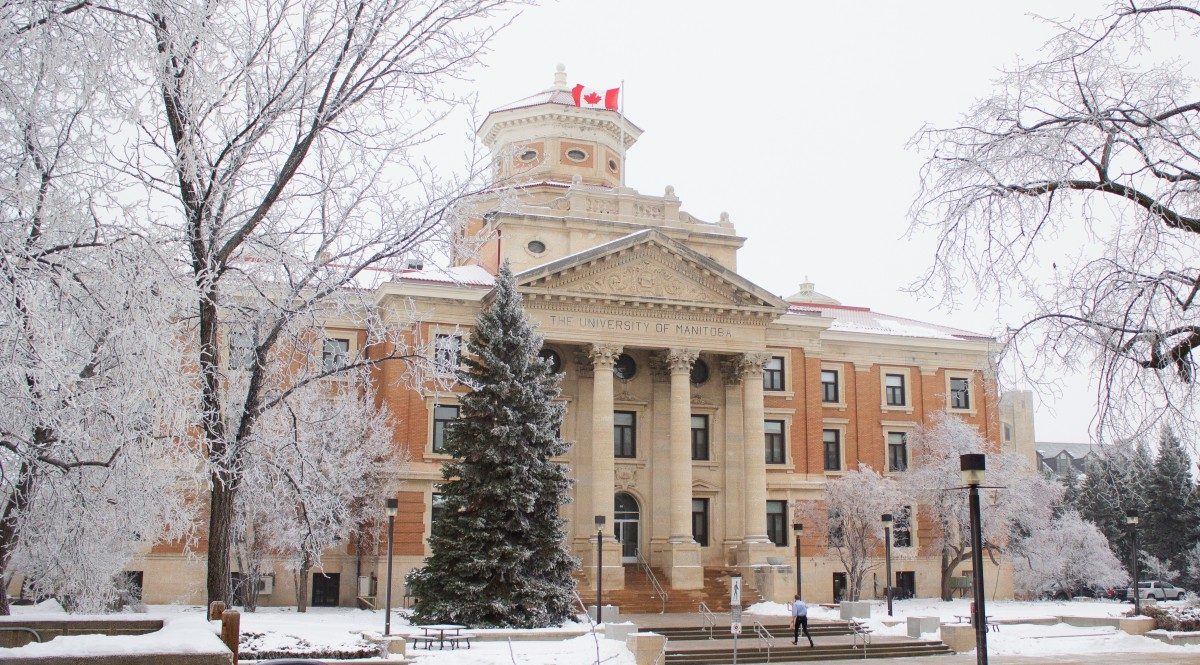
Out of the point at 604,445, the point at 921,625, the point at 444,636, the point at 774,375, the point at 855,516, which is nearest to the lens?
the point at 444,636

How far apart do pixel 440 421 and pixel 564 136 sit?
52.5 ft

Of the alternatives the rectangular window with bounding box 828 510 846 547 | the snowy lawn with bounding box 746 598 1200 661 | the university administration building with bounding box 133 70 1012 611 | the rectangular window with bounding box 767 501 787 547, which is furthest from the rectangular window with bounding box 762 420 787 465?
the snowy lawn with bounding box 746 598 1200 661

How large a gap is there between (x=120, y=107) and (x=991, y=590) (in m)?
50.7

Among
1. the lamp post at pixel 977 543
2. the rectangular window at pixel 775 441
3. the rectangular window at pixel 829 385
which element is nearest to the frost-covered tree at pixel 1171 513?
the rectangular window at pixel 829 385

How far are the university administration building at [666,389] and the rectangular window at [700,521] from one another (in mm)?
60

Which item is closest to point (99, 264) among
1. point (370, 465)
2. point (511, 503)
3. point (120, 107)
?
point (120, 107)

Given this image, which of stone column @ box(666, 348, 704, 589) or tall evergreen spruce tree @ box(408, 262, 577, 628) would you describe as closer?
tall evergreen spruce tree @ box(408, 262, 577, 628)

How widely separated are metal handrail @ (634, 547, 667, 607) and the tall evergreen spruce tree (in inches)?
337

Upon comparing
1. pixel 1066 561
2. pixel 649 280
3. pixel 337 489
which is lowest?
pixel 1066 561

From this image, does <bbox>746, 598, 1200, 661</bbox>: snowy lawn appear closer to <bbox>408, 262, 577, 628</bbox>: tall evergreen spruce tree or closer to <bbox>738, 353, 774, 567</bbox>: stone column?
<bbox>738, 353, 774, 567</bbox>: stone column

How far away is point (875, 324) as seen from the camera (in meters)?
57.2

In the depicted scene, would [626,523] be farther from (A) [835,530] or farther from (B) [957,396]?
(B) [957,396]

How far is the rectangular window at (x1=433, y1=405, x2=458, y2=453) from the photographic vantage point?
44.9 m

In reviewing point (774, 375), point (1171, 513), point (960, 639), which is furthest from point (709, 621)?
point (1171, 513)
